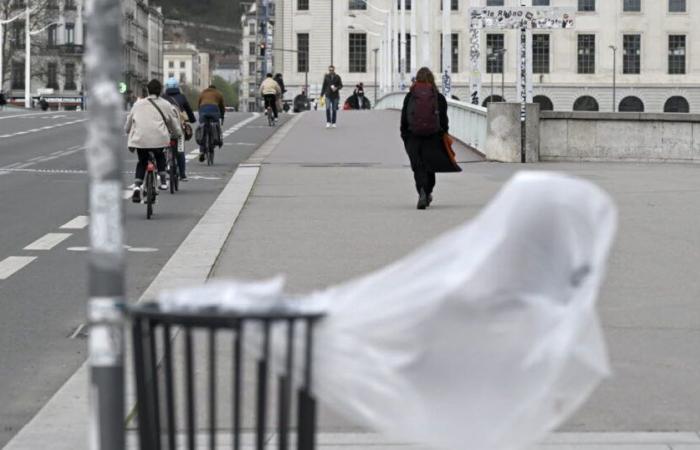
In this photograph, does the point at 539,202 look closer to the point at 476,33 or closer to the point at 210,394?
the point at 210,394

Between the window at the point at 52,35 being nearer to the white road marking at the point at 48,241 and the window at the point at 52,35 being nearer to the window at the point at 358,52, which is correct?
the window at the point at 358,52

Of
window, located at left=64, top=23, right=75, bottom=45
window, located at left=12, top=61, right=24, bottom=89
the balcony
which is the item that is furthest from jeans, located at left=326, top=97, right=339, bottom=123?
window, located at left=64, top=23, right=75, bottom=45

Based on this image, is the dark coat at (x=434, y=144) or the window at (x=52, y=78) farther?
the window at (x=52, y=78)

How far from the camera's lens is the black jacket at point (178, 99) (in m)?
21.9

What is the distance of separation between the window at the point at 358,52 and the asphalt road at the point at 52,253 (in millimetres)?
88167

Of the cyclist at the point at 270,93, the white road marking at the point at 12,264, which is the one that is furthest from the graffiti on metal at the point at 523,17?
the white road marking at the point at 12,264

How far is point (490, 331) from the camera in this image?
10.8 feet

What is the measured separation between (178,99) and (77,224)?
23.1 ft

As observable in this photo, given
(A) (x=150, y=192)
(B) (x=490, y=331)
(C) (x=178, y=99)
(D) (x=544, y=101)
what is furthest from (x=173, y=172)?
(D) (x=544, y=101)

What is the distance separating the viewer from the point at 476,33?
3634 cm

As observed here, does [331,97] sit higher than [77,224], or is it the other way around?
[331,97]

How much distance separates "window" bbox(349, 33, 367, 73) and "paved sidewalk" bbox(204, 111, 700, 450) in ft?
288

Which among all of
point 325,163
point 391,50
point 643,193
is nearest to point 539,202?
point 643,193

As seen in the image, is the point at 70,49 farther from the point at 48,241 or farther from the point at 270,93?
the point at 48,241
